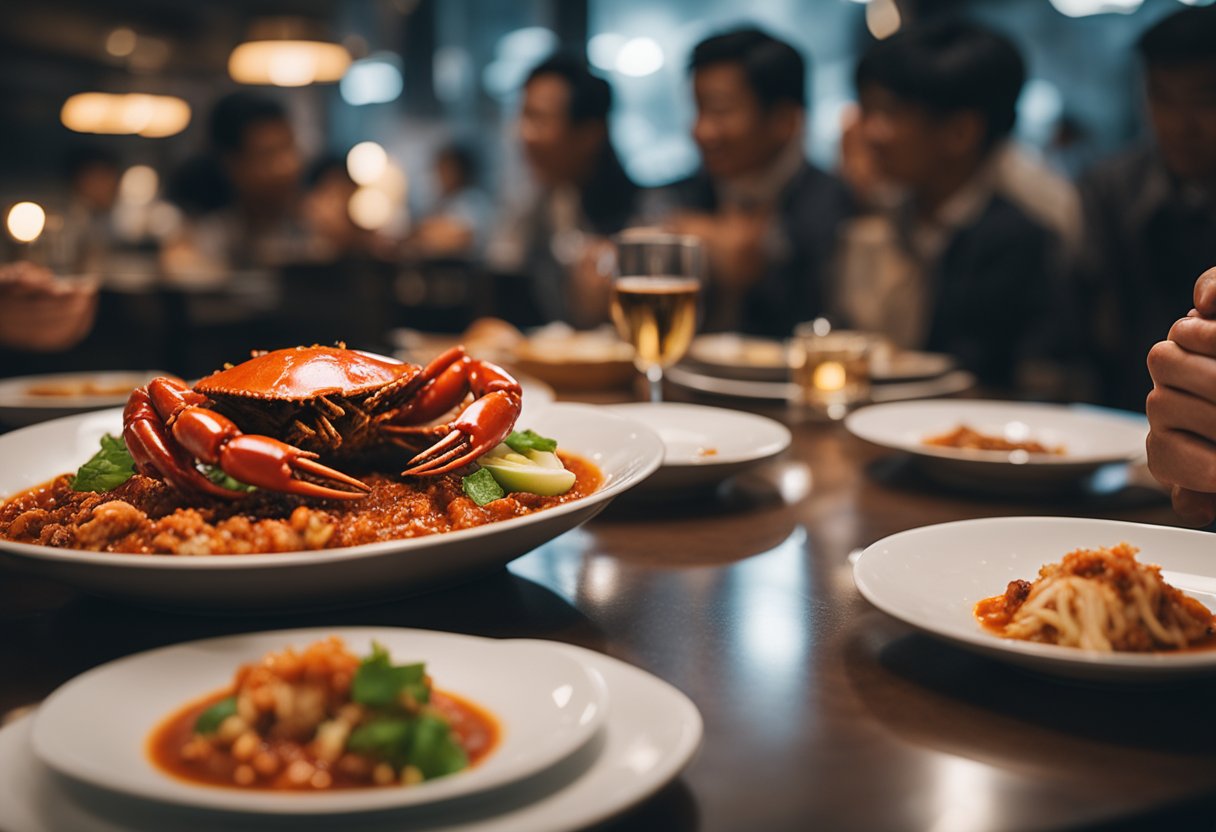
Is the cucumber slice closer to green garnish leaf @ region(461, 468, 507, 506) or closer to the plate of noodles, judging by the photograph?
green garnish leaf @ region(461, 468, 507, 506)

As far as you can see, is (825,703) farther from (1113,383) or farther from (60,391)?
(1113,383)

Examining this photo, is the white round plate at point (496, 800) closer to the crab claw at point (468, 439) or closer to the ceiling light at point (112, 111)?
the crab claw at point (468, 439)

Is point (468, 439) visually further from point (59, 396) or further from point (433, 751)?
point (59, 396)

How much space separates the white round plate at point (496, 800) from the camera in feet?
2.17

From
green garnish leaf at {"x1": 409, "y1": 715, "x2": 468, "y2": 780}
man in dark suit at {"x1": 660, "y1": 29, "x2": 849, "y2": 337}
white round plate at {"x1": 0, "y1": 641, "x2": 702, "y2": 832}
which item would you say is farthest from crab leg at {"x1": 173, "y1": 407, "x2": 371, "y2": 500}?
man in dark suit at {"x1": 660, "y1": 29, "x2": 849, "y2": 337}

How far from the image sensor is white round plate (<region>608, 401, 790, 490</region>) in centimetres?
151

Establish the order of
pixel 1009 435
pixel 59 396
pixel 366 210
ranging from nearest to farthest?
pixel 1009 435 → pixel 59 396 → pixel 366 210

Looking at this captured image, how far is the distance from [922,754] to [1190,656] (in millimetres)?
237

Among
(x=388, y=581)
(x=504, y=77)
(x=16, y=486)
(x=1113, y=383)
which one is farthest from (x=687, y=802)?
(x=504, y=77)

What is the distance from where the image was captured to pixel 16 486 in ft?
4.48

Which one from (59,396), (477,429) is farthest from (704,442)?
(59,396)

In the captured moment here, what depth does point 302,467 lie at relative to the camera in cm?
111

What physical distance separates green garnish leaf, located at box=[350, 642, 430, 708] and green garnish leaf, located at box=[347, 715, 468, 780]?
17 mm

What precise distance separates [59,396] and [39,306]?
572 millimetres
